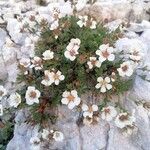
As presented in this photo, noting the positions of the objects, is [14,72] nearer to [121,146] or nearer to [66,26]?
[66,26]

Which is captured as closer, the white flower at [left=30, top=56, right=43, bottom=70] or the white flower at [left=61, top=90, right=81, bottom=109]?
the white flower at [left=61, top=90, right=81, bottom=109]

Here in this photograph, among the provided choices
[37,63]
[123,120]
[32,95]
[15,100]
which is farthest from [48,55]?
[123,120]

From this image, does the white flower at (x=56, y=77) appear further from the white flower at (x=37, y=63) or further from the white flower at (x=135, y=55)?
the white flower at (x=135, y=55)

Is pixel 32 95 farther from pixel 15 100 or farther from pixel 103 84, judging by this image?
pixel 103 84

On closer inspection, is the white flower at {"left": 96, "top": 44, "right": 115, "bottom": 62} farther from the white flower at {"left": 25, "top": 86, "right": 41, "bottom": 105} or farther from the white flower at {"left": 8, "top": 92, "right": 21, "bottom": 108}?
the white flower at {"left": 8, "top": 92, "right": 21, "bottom": 108}

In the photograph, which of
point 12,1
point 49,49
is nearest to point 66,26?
point 49,49

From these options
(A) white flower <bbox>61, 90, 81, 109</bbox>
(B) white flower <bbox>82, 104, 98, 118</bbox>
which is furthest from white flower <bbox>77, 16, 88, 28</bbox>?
(B) white flower <bbox>82, 104, 98, 118</bbox>
